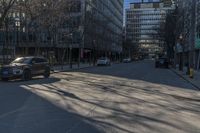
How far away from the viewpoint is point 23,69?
31.0 meters

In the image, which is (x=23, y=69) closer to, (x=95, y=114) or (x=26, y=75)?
(x=26, y=75)

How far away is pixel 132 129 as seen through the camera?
35.2 feet

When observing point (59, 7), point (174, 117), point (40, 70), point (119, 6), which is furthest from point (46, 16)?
point (119, 6)

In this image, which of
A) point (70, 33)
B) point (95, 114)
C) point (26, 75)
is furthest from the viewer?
point (70, 33)

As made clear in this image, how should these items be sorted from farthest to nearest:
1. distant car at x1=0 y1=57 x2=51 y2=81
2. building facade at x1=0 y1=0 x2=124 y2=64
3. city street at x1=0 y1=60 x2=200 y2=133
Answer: building facade at x1=0 y1=0 x2=124 y2=64
distant car at x1=0 y1=57 x2=51 y2=81
city street at x1=0 y1=60 x2=200 y2=133

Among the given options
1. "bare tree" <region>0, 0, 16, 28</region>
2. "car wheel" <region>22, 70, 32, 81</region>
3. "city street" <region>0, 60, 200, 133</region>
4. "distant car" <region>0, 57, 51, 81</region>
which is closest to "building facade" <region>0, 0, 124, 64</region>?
"bare tree" <region>0, 0, 16, 28</region>

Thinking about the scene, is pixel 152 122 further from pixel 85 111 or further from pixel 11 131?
pixel 11 131

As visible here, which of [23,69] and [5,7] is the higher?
[5,7]

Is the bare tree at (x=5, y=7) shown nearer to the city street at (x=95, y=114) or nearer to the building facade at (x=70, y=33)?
the building facade at (x=70, y=33)

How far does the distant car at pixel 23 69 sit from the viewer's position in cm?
3064

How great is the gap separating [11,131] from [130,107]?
5.98m

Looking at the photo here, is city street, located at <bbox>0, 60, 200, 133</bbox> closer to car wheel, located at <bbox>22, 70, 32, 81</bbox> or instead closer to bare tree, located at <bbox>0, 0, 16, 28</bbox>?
car wheel, located at <bbox>22, 70, 32, 81</bbox>

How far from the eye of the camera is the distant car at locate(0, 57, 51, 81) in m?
30.6

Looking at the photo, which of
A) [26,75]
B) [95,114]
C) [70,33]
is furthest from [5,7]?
[70,33]
